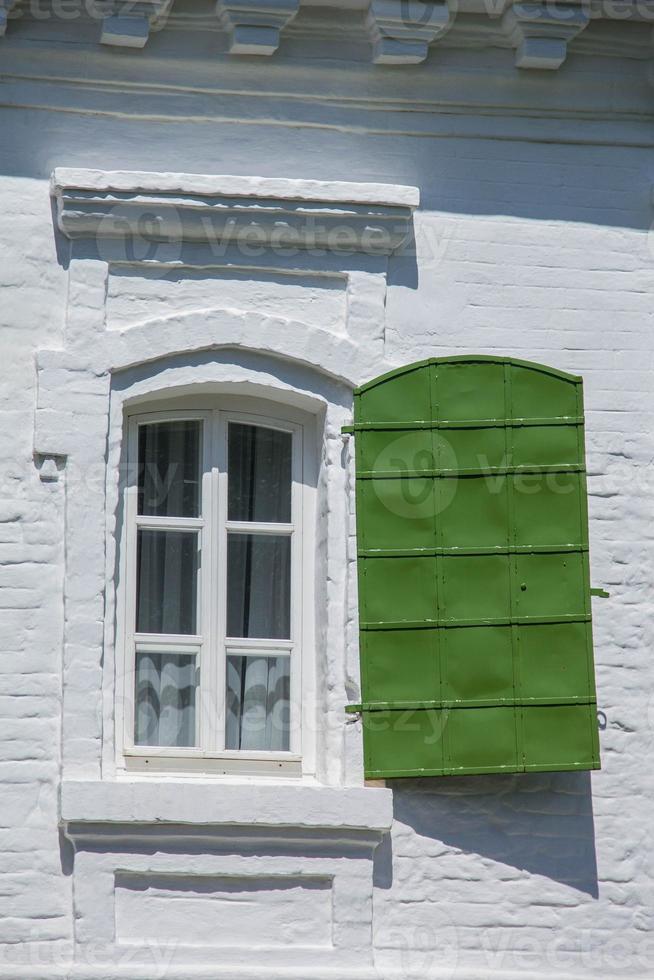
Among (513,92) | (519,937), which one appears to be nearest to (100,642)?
(519,937)

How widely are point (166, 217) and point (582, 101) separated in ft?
6.45

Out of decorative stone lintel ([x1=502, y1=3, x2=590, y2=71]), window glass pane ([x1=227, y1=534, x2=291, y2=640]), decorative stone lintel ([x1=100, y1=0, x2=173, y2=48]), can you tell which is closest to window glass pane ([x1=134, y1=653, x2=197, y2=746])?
window glass pane ([x1=227, y1=534, x2=291, y2=640])

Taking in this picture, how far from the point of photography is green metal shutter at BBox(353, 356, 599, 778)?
7.57m

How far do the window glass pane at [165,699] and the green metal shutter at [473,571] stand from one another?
29.9 inches

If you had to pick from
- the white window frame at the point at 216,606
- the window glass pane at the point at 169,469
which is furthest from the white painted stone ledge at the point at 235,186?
the window glass pane at the point at 169,469

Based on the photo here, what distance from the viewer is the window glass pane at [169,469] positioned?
313 inches

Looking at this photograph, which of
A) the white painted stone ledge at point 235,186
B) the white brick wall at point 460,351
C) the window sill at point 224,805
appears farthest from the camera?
the white painted stone ledge at point 235,186

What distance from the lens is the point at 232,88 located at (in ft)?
26.9

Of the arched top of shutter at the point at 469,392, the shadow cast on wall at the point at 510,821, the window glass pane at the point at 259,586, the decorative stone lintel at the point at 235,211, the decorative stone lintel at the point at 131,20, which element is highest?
the decorative stone lintel at the point at 131,20

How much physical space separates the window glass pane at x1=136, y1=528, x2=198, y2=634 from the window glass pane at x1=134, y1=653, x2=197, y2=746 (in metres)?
0.13

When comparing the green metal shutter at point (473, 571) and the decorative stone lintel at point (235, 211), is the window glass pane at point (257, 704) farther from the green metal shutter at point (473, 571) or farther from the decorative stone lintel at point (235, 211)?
the decorative stone lintel at point (235, 211)

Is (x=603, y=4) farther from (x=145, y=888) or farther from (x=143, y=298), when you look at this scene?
(x=145, y=888)

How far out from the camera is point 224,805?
7.41 metres

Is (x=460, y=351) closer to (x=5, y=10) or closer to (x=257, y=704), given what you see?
(x=257, y=704)
